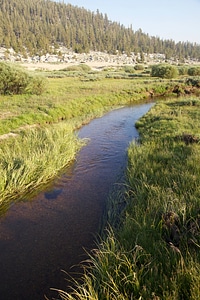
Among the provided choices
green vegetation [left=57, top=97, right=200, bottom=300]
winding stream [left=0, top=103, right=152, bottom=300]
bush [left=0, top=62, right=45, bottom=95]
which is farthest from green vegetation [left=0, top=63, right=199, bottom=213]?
green vegetation [left=57, top=97, right=200, bottom=300]

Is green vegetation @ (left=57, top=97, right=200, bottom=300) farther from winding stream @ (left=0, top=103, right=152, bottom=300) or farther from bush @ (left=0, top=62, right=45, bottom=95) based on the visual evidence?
bush @ (left=0, top=62, right=45, bottom=95)

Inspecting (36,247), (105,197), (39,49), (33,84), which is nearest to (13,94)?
(33,84)

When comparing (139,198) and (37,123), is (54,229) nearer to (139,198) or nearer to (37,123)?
(139,198)

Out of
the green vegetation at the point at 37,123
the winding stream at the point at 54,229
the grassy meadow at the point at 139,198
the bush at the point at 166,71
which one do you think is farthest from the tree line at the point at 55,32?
the winding stream at the point at 54,229

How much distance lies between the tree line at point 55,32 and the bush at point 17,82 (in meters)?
104

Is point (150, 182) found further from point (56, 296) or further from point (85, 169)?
point (56, 296)

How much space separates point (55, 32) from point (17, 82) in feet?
508

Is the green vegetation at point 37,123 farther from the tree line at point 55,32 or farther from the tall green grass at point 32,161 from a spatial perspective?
the tree line at point 55,32

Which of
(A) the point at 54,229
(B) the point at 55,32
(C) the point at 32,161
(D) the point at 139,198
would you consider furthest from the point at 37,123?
(B) the point at 55,32

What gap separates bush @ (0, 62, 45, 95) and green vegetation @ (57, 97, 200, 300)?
16507 millimetres

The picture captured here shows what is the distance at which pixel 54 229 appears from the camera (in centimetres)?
689

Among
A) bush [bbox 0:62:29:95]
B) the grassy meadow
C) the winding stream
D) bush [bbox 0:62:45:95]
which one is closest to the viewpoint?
the grassy meadow

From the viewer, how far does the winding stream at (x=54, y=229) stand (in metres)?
5.25

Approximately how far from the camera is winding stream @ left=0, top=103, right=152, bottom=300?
5254mm
